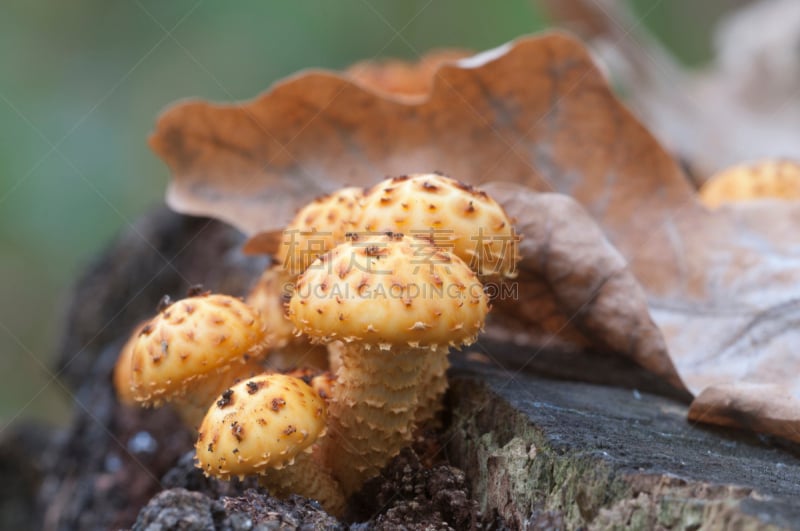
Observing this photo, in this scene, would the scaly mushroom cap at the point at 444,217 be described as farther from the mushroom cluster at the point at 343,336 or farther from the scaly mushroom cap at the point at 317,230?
the scaly mushroom cap at the point at 317,230

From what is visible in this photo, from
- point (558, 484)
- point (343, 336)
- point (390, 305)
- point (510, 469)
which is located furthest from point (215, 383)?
point (558, 484)

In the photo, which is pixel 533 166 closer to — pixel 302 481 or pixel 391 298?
pixel 391 298

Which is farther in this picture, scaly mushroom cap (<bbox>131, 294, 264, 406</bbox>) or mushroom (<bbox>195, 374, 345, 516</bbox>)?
scaly mushroom cap (<bbox>131, 294, 264, 406</bbox>)

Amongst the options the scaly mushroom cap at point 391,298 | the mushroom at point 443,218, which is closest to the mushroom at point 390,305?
the scaly mushroom cap at point 391,298

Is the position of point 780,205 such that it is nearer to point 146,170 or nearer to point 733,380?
point 733,380

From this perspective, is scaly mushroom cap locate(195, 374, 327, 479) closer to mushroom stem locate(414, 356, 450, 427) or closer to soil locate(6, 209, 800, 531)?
soil locate(6, 209, 800, 531)

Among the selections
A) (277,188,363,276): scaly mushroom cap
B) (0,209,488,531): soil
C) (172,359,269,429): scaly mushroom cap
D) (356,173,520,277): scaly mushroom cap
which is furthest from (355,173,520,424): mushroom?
(172,359,269,429): scaly mushroom cap
